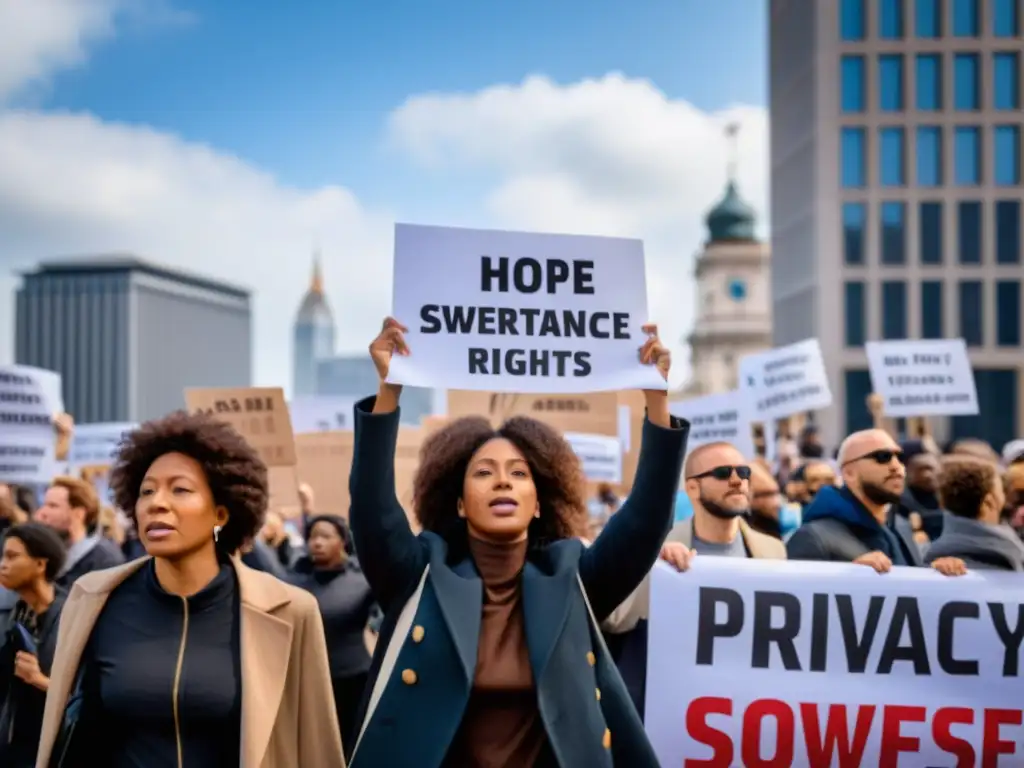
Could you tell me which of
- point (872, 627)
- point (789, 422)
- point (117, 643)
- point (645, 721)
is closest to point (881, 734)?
point (872, 627)

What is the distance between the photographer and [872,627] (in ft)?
17.3

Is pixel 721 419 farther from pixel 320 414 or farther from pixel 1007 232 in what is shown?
pixel 1007 232

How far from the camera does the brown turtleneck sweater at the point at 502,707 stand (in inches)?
132

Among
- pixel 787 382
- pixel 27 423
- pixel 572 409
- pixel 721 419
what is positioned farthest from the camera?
pixel 787 382

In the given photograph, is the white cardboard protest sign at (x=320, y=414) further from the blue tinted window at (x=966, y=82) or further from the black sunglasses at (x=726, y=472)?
the blue tinted window at (x=966, y=82)

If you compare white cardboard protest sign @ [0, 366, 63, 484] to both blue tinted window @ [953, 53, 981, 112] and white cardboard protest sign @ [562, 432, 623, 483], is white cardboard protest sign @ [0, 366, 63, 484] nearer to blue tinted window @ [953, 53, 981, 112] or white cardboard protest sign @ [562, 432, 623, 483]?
white cardboard protest sign @ [562, 432, 623, 483]

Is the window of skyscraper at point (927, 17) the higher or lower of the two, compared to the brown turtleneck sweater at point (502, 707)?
higher

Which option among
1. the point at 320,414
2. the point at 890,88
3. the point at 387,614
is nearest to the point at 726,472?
the point at 387,614

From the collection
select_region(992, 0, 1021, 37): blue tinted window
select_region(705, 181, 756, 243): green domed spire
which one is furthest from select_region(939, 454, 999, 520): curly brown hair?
select_region(705, 181, 756, 243): green domed spire

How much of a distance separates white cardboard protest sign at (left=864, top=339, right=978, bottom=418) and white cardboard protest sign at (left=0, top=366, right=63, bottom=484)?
6.75 metres

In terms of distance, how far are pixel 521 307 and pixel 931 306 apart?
52539 mm

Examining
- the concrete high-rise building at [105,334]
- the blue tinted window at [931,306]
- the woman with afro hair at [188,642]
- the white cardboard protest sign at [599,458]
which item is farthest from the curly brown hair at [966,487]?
the concrete high-rise building at [105,334]

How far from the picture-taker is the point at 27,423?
10.7 meters

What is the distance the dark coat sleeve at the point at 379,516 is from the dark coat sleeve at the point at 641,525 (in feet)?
1.45
